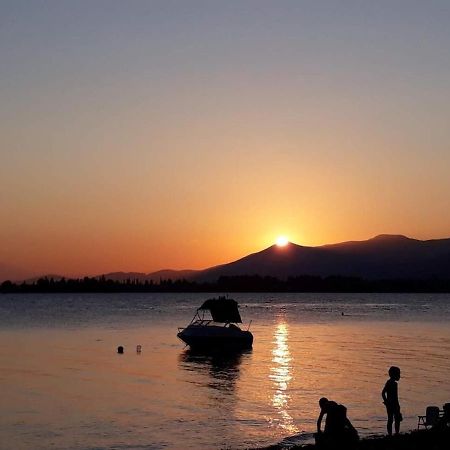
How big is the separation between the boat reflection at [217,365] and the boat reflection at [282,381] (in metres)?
2.72

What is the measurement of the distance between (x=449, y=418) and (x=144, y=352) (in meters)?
49.9

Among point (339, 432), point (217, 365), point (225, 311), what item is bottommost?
point (217, 365)

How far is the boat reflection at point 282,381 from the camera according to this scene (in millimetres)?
32344

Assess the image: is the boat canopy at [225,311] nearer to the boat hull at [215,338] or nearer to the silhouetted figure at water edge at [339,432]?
the boat hull at [215,338]

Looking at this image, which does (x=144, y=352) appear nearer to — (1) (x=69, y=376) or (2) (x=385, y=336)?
(1) (x=69, y=376)

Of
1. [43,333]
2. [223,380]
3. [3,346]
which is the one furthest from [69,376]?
[43,333]

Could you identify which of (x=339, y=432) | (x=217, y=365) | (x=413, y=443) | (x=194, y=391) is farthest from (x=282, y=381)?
(x=339, y=432)

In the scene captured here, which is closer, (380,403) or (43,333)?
(380,403)

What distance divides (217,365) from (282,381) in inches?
447

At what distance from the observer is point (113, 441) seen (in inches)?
1130

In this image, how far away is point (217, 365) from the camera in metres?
56.9

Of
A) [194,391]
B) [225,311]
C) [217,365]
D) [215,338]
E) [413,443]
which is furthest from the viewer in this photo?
[225,311]

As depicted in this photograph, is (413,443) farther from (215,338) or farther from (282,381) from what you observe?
(215,338)

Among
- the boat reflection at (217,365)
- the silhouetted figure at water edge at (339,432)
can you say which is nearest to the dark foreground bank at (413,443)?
the silhouetted figure at water edge at (339,432)
